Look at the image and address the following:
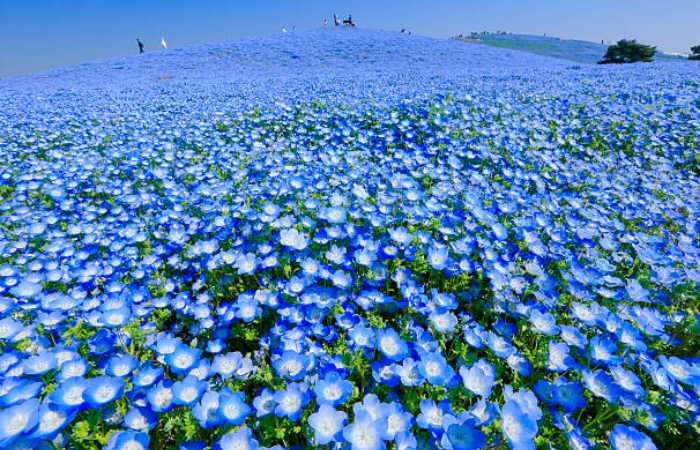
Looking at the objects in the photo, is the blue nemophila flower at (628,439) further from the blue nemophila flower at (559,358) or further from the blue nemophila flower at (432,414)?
the blue nemophila flower at (432,414)

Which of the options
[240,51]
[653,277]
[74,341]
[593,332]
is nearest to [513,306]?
[593,332]

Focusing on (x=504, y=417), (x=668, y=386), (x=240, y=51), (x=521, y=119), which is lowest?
(x=668, y=386)

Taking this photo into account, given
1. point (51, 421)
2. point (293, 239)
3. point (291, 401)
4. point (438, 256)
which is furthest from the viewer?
point (293, 239)

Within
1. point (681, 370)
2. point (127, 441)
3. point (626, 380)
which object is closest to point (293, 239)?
point (127, 441)

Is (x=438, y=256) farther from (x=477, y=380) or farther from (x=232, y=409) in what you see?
(x=232, y=409)

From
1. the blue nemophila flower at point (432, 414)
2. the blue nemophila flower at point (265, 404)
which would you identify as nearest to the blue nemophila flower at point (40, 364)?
the blue nemophila flower at point (265, 404)

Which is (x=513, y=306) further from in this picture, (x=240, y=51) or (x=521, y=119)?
(x=240, y=51)
